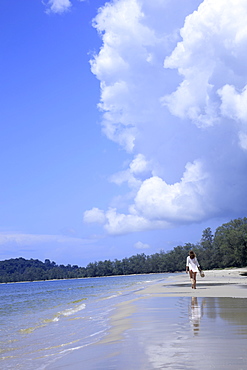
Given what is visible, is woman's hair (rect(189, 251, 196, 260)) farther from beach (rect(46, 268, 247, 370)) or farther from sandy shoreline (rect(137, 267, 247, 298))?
beach (rect(46, 268, 247, 370))

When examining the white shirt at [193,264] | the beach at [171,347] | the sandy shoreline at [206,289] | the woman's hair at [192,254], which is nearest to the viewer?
the beach at [171,347]

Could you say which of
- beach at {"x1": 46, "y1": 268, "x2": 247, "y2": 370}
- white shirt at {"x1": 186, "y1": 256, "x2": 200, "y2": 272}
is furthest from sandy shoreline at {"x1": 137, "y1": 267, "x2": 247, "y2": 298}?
beach at {"x1": 46, "y1": 268, "x2": 247, "y2": 370}

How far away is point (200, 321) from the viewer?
9.01 m

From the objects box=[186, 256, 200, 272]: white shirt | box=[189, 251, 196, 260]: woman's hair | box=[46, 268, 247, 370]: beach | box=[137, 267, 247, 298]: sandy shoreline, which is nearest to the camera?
box=[46, 268, 247, 370]: beach

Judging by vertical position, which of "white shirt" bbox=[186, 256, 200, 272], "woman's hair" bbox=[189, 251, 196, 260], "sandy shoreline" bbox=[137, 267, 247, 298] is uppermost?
"woman's hair" bbox=[189, 251, 196, 260]

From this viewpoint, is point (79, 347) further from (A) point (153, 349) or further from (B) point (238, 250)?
(B) point (238, 250)

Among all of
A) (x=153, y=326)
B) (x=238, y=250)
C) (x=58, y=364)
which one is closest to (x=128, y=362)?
(x=58, y=364)

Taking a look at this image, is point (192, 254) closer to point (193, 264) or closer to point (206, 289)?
point (193, 264)

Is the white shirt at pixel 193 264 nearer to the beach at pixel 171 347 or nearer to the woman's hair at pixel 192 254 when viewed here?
the woman's hair at pixel 192 254

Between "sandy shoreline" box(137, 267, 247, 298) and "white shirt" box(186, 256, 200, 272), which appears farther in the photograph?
"white shirt" box(186, 256, 200, 272)

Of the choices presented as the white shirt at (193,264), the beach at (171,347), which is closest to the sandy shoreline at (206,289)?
the white shirt at (193,264)

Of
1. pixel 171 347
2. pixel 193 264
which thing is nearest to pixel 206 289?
pixel 193 264

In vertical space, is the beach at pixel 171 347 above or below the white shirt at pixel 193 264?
below

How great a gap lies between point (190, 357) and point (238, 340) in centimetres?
126
